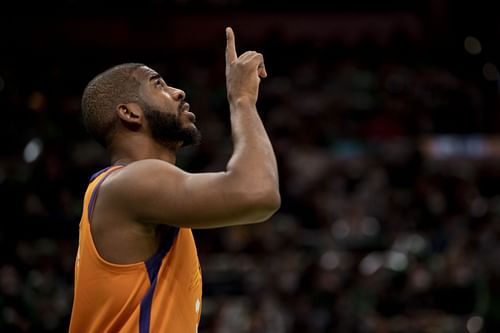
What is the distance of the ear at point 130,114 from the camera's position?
304cm

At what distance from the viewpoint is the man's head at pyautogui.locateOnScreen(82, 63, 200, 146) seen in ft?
9.96

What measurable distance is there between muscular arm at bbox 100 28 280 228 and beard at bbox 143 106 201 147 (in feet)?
0.72

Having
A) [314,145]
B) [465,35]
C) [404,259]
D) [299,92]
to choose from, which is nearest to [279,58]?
[299,92]

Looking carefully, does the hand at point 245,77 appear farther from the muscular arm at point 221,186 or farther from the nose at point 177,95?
the nose at point 177,95

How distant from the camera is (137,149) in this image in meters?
3.04

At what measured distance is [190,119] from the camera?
3068mm

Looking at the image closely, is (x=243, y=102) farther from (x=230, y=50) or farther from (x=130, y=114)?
(x=130, y=114)

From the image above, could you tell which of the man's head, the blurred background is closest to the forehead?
the man's head

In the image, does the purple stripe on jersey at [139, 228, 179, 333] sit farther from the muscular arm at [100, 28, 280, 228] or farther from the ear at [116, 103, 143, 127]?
the ear at [116, 103, 143, 127]

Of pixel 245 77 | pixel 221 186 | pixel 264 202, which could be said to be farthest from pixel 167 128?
pixel 264 202

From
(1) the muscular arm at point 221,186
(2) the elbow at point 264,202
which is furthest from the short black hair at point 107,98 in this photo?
(2) the elbow at point 264,202

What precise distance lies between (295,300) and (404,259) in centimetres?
141

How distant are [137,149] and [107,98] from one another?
22 cm

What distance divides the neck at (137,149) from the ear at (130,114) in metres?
0.05
